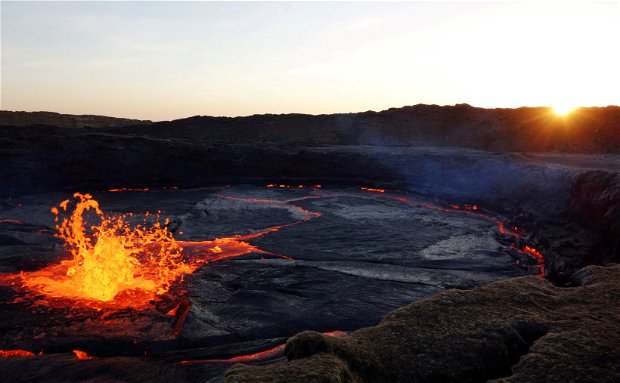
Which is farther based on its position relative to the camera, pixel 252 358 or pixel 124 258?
pixel 124 258

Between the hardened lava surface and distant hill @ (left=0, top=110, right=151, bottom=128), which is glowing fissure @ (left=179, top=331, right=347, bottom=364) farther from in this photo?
distant hill @ (left=0, top=110, right=151, bottom=128)

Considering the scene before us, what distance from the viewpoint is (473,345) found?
463cm

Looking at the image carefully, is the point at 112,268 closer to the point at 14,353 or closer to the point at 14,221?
the point at 14,353

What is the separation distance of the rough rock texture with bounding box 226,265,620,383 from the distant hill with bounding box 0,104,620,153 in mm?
22978

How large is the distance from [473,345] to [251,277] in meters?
5.94

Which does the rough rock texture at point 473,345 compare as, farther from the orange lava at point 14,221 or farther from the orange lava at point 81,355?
the orange lava at point 14,221

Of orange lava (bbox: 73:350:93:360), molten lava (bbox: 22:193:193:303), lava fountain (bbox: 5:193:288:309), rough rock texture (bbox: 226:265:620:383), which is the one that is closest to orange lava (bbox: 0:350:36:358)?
orange lava (bbox: 73:350:93:360)

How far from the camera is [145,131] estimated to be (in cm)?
3709

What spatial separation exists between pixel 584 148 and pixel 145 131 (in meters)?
30.5

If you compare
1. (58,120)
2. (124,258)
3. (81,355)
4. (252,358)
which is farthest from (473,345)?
(58,120)

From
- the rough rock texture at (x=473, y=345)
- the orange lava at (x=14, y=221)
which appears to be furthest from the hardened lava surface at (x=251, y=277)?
the rough rock texture at (x=473, y=345)

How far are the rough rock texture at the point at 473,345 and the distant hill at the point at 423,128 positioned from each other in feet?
75.4

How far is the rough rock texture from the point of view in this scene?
3.96 meters

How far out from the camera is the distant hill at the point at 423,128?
2875cm
